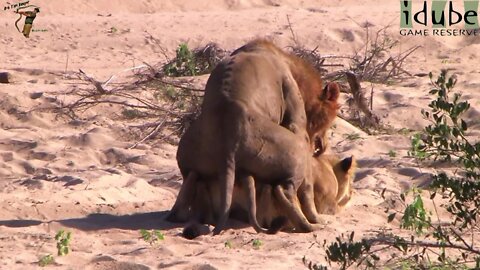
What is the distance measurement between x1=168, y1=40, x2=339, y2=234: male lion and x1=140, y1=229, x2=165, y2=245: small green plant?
43 cm

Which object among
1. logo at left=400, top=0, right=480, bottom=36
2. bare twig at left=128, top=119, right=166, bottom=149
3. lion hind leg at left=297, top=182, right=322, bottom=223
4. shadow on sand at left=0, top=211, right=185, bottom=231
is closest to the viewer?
shadow on sand at left=0, top=211, right=185, bottom=231

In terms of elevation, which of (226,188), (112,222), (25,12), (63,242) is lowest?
(112,222)

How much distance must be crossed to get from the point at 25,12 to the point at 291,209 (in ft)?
38.0

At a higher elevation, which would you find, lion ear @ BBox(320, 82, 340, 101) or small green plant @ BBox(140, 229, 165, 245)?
lion ear @ BBox(320, 82, 340, 101)

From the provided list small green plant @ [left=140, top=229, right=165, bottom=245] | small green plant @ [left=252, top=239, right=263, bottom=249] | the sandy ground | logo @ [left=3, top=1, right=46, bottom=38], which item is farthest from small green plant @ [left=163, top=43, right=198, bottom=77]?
Result: small green plant @ [left=252, top=239, right=263, bottom=249]

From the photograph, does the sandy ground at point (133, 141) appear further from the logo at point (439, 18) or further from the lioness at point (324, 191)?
the logo at point (439, 18)

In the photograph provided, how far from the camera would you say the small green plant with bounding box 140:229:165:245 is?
26.4 ft

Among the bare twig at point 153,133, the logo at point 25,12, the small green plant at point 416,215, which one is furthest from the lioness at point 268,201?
the logo at point 25,12

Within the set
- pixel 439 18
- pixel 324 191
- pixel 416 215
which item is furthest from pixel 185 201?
pixel 439 18

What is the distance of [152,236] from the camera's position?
8.16 m

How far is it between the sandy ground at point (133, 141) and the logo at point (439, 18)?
0.32 meters

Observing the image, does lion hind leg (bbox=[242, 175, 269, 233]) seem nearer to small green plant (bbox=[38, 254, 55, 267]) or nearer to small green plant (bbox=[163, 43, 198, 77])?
small green plant (bbox=[38, 254, 55, 267])

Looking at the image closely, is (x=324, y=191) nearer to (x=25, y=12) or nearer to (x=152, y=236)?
(x=152, y=236)

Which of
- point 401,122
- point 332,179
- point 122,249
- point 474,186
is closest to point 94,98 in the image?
point 401,122
